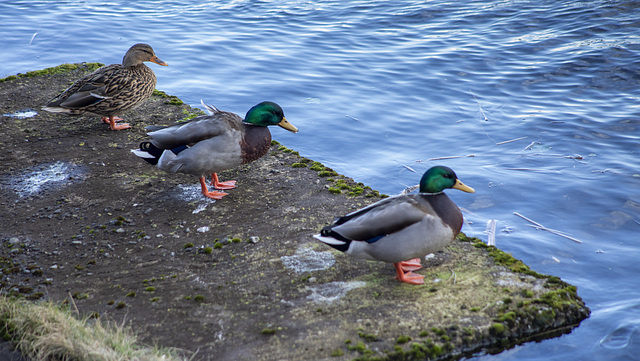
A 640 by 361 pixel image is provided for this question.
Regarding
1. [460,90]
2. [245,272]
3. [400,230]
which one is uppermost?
[400,230]

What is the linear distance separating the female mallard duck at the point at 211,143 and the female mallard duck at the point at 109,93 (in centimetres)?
118

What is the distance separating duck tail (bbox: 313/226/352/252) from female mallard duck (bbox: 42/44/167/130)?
343cm

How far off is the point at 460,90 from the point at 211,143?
5480mm

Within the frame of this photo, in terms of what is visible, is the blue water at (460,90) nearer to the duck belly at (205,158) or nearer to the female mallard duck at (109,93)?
the duck belly at (205,158)

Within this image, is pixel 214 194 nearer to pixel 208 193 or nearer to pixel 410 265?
pixel 208 193

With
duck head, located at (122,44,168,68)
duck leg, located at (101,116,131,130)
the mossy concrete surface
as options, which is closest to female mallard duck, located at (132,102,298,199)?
the mossy concrete surface

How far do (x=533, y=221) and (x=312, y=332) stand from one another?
3166mm

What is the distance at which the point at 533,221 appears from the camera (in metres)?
5.66

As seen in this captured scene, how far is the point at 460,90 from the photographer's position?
923 centimetres

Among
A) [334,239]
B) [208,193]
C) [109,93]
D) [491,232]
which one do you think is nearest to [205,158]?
[208,193]

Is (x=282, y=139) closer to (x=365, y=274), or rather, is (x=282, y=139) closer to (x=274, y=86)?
(x=274, y=86)

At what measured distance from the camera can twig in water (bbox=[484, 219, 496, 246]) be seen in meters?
5.16

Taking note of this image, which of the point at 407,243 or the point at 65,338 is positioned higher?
the point at 407,243

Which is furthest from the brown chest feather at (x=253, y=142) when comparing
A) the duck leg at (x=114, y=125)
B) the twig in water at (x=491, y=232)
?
the twig in water at (x=491, y=232)
